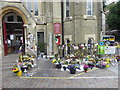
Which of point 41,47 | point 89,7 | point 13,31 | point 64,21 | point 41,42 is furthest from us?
point 13,31

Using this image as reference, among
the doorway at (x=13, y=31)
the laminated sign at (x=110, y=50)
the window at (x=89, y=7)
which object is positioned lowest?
the laminated sign at (x=110, y=50)

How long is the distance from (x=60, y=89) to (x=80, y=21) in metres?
8.58

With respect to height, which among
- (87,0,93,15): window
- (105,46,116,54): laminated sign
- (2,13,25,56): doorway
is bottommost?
(105,46,116,54): laminated sign

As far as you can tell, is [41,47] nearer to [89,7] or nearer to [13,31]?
[13,31]

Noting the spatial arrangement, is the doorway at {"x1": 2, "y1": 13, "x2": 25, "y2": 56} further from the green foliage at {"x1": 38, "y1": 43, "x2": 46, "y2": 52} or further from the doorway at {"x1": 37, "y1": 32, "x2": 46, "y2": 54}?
the green foliage at {"x1": 38, "y1": 43, "x2": 46, "y2": 52}

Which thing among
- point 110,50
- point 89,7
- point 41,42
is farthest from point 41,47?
point 110,50

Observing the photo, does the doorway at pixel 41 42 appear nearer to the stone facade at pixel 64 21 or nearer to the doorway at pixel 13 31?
the stone facade at pixel 64 21

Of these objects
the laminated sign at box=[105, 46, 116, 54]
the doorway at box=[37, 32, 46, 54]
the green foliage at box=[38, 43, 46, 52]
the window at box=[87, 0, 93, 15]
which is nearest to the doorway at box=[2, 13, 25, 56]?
the doorway at box=[37, 32, 46, 54]

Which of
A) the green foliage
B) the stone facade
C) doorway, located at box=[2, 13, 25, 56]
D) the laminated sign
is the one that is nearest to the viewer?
the laminated sign

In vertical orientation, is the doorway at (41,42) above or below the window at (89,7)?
below

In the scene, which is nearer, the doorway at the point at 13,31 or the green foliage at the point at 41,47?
the doorway at the point at 13,31

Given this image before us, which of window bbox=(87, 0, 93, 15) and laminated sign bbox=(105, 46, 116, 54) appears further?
window bbox=(87, 0, 93, 15)

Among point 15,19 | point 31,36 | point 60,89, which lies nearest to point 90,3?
point 31,36

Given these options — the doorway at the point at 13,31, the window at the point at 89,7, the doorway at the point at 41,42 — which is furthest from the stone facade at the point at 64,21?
the doorway at the point at 13,31
